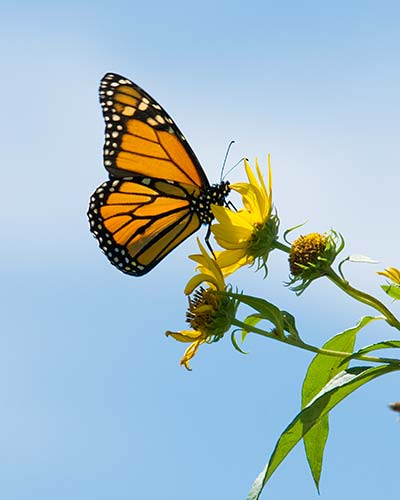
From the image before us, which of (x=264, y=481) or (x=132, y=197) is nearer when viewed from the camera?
(x=264, y=481)

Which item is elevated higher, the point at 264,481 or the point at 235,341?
the point at 235,341

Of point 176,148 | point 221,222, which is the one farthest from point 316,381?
point 176,148

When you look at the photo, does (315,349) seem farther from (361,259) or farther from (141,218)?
(141,218)

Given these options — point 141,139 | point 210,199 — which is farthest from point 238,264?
point 141,139

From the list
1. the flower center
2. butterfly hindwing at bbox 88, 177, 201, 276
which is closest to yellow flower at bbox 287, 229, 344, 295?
the flower center

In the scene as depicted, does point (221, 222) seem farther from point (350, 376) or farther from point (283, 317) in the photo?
point (350, 376)

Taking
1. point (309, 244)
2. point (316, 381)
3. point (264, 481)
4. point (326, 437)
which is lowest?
point (264, 481)

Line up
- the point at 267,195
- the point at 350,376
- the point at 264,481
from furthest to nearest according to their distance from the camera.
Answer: the point at 267,195 < the point at 350,376 < the point at 264,481

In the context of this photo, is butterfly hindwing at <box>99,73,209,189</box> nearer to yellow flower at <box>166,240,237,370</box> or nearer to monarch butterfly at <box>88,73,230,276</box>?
monarch butterfly at <box>88,73,230,276</box>

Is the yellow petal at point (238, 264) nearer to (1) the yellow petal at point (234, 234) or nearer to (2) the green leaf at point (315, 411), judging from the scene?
(1) the yellow petal at point (234, 234)
